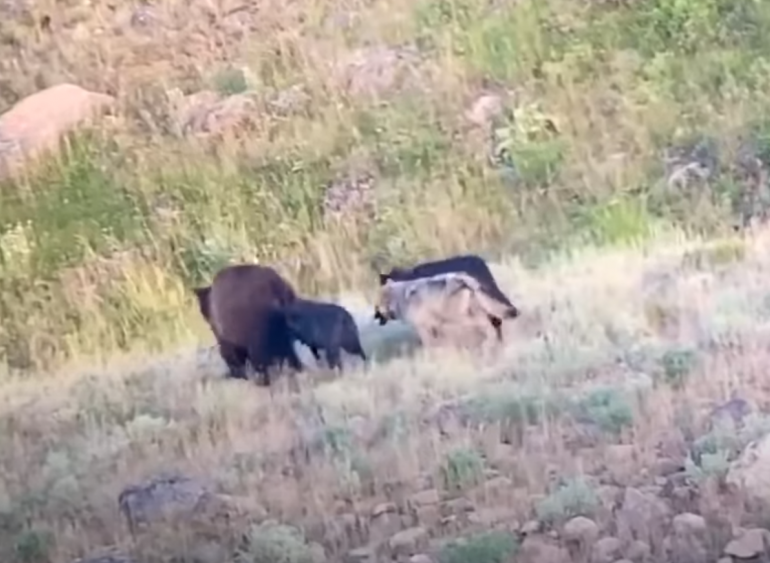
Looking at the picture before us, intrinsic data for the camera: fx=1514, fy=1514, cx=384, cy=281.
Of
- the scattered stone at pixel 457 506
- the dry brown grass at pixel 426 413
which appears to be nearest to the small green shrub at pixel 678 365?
the dry brown grass at pixel 426 413

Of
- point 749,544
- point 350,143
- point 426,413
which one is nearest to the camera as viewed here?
point 749,544

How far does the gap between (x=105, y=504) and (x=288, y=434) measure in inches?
10.8

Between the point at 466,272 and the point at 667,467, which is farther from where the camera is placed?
the point at 466,272

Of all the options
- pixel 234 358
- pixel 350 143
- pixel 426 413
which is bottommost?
pixel 426 413

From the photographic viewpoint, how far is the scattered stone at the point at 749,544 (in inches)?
80.0

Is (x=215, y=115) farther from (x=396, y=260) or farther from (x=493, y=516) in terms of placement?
(x=493, y=516)

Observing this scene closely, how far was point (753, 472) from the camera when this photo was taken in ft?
6.81

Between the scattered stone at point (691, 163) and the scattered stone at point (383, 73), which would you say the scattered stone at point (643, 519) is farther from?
the scattered stone at point (383, 73)

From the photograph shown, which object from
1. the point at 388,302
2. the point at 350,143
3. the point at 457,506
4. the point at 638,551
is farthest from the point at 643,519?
the point at 350,143

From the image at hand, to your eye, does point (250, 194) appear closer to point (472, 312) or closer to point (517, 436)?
point (472, 312)

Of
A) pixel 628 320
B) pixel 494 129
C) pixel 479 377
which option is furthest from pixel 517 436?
pixel 494 129

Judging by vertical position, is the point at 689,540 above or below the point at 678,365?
below

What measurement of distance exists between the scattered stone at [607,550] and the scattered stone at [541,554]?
0.04 m

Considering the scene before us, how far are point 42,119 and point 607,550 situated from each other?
105 centimetres
